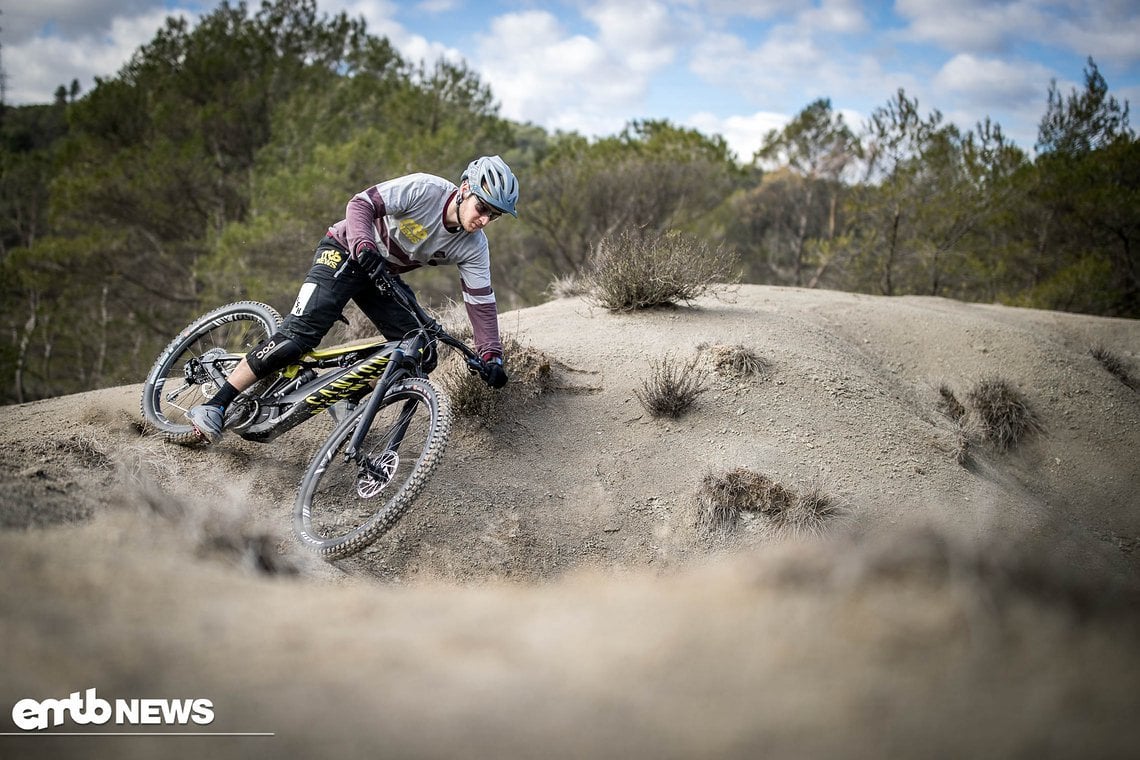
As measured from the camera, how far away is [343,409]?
5.42 meters

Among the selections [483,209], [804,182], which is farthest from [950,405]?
[804,182]

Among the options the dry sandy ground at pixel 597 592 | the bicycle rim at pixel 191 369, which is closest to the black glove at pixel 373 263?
the bicycle rim at pixel 191 369

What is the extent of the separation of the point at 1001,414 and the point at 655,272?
3753mm

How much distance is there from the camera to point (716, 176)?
2439 cm

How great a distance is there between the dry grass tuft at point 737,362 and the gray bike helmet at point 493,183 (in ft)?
10.0

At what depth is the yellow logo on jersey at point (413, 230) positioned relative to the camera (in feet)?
15.6

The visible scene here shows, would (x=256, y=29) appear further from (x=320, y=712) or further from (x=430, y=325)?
(x=320, y=712)

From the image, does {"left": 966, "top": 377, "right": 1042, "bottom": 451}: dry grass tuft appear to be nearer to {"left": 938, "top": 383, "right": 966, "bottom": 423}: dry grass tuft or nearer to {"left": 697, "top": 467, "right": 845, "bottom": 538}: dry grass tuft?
{"left": 938, "top": 383, "right": 966, "bottom": 423}: dry grass tuft

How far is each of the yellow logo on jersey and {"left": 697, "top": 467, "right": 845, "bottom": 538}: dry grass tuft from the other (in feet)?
8.71

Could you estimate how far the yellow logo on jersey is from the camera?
15.6 feet

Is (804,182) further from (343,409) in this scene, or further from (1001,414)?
(343,409)

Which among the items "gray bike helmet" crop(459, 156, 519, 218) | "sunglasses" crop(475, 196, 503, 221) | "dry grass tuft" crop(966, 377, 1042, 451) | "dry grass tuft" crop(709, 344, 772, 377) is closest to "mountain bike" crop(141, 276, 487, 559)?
"sunglasses" crop(475, 196, 503, 221)

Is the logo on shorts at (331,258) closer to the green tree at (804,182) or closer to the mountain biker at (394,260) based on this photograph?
the mountain biker at (394,260)

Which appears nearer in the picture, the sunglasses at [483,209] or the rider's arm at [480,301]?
the sunglasses at [483,209]
